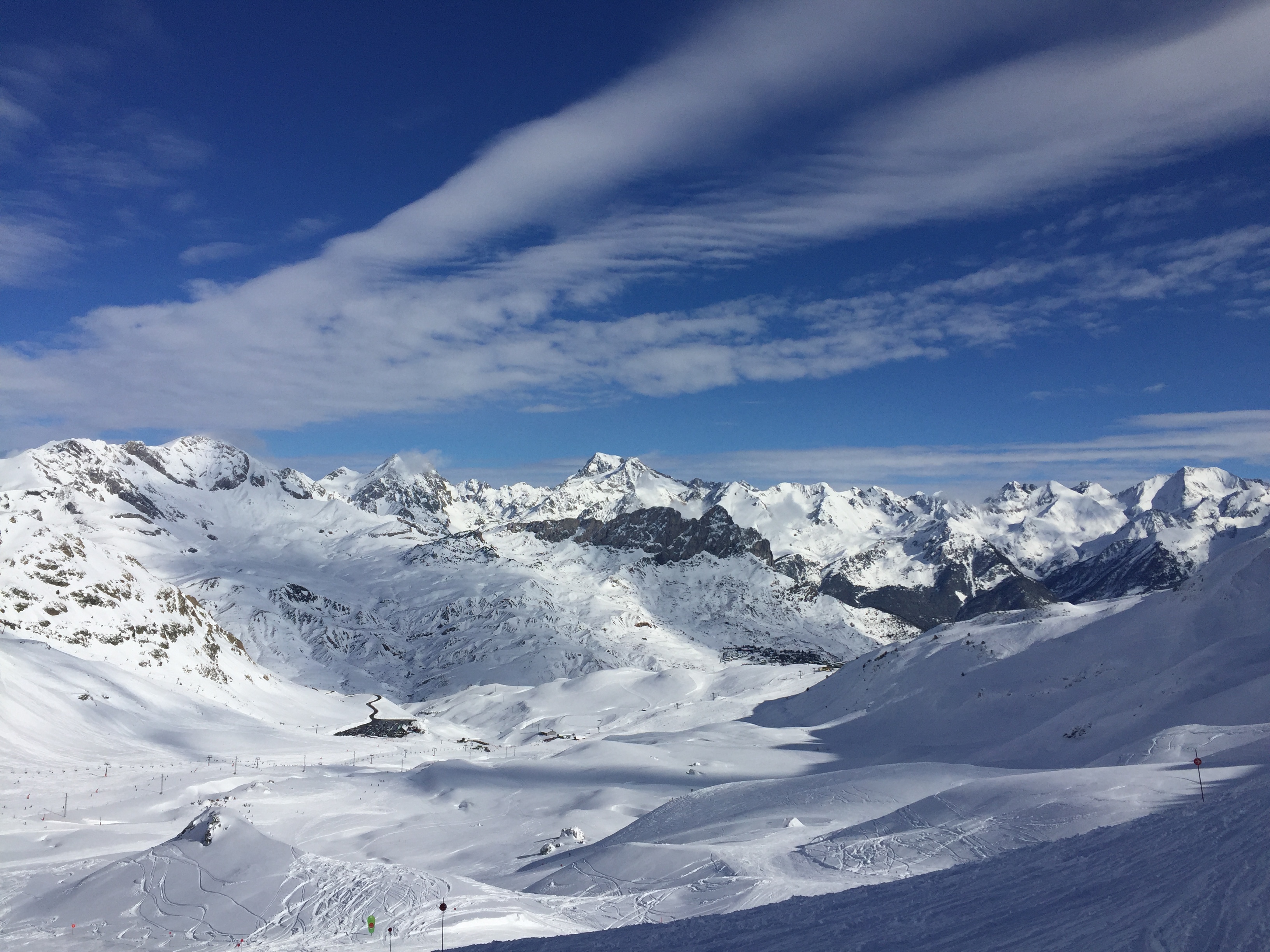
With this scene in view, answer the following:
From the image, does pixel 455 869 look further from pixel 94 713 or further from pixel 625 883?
pixel 94 713

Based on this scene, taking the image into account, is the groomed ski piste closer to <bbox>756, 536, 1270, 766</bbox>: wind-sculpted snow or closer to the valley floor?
the valley floor

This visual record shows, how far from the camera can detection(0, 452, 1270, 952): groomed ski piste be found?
13992 millimetres

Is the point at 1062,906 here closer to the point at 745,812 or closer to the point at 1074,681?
the point at 745,812

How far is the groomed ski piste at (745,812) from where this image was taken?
13992mm

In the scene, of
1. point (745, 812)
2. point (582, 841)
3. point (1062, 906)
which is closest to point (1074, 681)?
point (745, 812)

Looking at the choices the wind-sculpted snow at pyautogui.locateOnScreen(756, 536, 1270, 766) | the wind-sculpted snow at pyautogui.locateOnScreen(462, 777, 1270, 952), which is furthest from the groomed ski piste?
the wind-sculpted snow at pyautogui.locateOnScreen(756, 536, 1270, 766)

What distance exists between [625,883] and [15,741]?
64.0 metres

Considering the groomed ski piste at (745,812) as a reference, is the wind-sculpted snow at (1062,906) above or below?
above

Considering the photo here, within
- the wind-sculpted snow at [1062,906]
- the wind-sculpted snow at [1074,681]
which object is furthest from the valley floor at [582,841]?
the wind-sculpted snow at [1074,681]

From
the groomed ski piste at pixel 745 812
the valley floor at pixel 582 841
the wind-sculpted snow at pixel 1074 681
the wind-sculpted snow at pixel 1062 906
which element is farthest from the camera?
the wind-sculpted snow at pixel 1074 681

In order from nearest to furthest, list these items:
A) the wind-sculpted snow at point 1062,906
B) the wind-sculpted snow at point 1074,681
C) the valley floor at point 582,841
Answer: the wind-sculpted snow at point 1062,906 < the valley floor at point 582,841 < the wind-sculpted snow at point 1074,681

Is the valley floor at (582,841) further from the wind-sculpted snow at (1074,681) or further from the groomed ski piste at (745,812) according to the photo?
the wind-sculpted snow at (1074,681)

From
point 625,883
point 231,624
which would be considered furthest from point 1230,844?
point 231,624

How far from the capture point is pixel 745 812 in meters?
35.6
